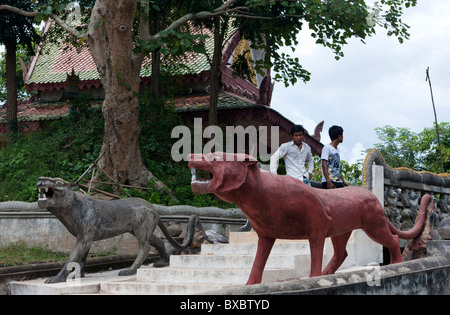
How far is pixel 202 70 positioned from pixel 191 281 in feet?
38.6

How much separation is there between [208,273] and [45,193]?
204cm

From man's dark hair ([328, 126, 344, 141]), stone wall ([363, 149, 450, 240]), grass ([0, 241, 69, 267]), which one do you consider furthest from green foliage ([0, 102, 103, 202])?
stone wall ([363, 149, 450, 240])

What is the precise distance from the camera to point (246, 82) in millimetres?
20156

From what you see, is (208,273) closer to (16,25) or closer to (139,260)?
(139,260)

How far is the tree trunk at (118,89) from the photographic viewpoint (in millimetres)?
11492

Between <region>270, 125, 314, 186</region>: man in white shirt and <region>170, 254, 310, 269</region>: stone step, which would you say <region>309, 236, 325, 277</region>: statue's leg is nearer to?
<region>170, 254, 310, 269</region>: stone step

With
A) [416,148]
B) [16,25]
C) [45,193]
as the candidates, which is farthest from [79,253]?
[416,148]

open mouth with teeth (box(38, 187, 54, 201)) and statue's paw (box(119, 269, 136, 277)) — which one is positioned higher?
open mouth with teeth (box(38, 187, 54, 201))

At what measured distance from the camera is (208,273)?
5.93 meters

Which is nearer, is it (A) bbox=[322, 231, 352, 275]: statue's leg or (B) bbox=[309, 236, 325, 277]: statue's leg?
(B) bbox=[309, 236, 325, 277]: statue's leg

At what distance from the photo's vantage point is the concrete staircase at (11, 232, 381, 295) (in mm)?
5684

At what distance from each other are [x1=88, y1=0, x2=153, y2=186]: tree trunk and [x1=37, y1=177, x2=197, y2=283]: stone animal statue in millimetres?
4922

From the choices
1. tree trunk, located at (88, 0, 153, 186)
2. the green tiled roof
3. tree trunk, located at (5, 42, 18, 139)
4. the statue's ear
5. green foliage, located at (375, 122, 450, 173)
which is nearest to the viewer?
the statue's ear

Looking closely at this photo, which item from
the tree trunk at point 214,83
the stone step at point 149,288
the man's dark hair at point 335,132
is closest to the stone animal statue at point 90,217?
the stone step at point 149,288
